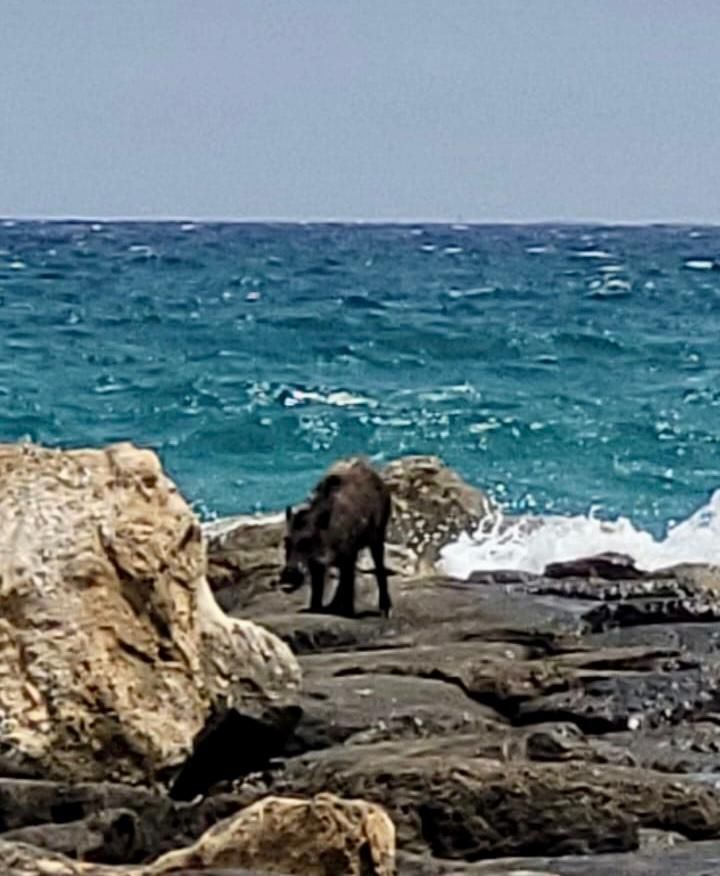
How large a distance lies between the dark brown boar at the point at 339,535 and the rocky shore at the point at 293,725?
2.98 ft

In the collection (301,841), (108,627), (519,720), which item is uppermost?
(301,841)

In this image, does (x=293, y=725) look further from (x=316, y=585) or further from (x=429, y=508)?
(x=429, y=508)

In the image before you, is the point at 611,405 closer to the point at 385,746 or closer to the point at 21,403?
the point at 21,403

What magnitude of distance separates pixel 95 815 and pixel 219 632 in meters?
2.54

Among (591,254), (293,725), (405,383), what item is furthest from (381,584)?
(591,254)

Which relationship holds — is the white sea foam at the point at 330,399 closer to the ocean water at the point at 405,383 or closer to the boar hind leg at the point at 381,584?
the ocean water at the point at 405,383

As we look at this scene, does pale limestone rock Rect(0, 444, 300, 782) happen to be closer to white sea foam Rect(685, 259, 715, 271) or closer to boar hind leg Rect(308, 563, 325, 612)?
boar hind leg Rect(308, 563, 325, 612)

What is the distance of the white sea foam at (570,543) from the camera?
20.1 m

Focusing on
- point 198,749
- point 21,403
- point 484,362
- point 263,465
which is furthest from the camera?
point 484,362

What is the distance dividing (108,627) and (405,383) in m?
27.1

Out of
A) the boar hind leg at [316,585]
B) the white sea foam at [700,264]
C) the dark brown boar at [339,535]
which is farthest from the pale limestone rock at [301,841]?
the white sea foam at [700,264]

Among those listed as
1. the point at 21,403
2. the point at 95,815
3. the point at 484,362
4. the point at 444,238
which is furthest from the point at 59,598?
the point at 444,238

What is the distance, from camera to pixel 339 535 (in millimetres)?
14859

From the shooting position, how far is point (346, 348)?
40.8 meters
